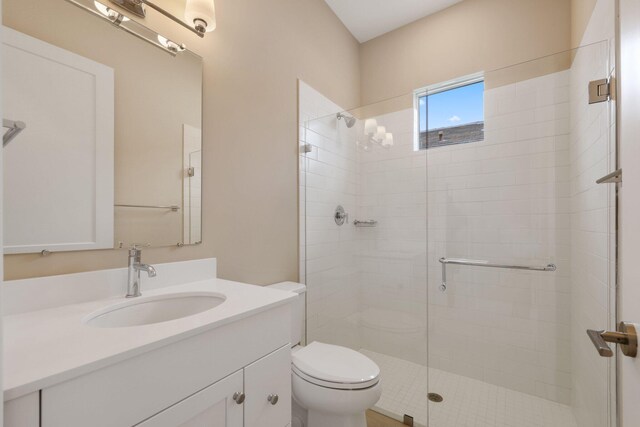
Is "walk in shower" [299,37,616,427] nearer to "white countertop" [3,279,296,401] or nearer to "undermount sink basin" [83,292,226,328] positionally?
"undermount sink basin" [83,292,226,328]

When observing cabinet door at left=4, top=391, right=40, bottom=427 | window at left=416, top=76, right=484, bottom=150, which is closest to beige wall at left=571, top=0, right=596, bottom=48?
window at left=416, top=76, right=484, bottom=150

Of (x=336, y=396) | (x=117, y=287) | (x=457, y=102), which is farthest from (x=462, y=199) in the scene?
(x=117, y=287)

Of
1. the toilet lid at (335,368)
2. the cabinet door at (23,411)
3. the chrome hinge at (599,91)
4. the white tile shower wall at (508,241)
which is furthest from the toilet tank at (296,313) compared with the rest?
the chrome hinge at (599,91)

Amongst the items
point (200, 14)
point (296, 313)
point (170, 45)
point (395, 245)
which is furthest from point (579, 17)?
point (296, 313)

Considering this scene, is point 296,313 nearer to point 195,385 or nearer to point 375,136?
point 195,385

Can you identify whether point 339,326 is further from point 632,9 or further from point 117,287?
point 632,9

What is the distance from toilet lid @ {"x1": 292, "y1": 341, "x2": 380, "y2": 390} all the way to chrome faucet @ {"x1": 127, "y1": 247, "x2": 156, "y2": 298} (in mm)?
813

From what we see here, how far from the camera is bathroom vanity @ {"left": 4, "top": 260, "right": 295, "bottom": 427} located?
588 millimetres

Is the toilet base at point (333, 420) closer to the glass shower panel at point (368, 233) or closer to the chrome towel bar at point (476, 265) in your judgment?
the glass shower panel at point (368, 233)

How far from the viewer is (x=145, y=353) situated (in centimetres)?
70

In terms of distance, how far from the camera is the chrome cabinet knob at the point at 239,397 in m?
0.92

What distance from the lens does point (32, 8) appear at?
37.6 inches

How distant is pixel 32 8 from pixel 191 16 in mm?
539

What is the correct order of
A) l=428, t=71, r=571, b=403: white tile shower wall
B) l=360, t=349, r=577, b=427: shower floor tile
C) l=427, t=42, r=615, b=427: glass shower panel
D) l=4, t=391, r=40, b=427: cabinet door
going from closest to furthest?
l=4, t=391, r=40, b=427: cabinet door → l=427, t=42, r=615, b=427: glass shower panel → l=360, t=349, r=577, b=427: shower floor tile → l=428, t=71, r=571, b=403: white tile shower wall
